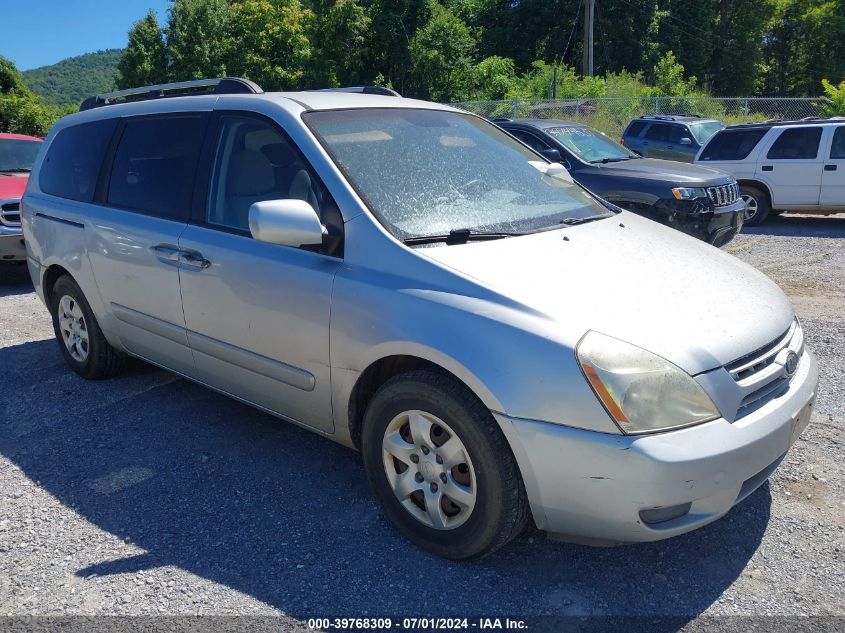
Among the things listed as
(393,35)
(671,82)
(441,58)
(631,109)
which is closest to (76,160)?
(631,109)

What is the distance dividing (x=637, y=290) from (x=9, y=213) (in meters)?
7.72

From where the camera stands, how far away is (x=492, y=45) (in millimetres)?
43438

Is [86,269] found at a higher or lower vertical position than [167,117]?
lower

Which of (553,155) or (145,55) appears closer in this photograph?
(553,155)

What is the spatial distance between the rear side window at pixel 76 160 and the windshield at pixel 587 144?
6.03m

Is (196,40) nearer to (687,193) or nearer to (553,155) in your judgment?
(553,155)

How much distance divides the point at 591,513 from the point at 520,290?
0.84 m

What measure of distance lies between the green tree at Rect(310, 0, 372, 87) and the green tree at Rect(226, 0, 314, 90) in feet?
17.5

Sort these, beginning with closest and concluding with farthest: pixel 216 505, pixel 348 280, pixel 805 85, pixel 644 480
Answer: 1. pixel 644 480
2. pixel 348 280
3. pixel 216 505
4. pixel 805 85

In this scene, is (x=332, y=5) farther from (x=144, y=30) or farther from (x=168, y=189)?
(x=168, y=189)

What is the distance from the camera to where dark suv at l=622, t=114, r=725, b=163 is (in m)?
14.9

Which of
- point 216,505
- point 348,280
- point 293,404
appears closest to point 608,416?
point 348,280

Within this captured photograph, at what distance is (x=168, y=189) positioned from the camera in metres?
4.06

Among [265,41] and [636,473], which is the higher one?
[265,41]
